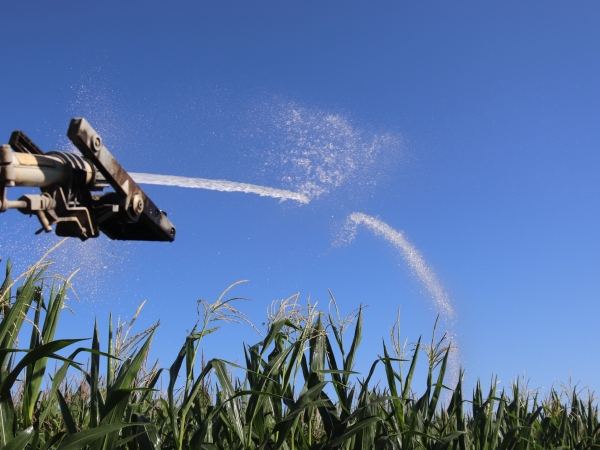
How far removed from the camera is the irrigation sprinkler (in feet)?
10.3

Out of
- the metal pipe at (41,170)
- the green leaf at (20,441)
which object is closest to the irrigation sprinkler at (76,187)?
the metal pipe at (41,170)

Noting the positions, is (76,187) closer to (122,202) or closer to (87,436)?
(122,202)

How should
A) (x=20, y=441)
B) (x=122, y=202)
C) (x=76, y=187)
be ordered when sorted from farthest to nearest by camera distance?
1. (x=122, y=202)
2. (x=76, y=187)
3. (x=20, y=441)

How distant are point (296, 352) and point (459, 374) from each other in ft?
7.49

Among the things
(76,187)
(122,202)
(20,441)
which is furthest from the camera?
(122,202)

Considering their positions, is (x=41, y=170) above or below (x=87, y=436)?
above

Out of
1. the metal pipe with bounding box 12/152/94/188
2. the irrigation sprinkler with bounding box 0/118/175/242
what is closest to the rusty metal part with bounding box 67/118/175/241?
the irrigation sprinkler with bounding box 0/118/175/242

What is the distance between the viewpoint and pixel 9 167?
9.96 feet

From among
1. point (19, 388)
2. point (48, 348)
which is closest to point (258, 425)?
point (48, 348)

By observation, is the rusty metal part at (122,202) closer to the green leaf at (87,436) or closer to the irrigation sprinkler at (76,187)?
the irrigation sprinkler at (76,187)

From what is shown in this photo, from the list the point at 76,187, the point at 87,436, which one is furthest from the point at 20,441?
the point at 76,187

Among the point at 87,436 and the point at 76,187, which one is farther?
the point at 76,187

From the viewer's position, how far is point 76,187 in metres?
3.53

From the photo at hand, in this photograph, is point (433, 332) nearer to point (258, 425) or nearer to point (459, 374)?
point (459, 374)
